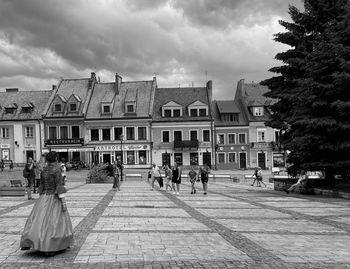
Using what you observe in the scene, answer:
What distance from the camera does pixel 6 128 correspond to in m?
56.2

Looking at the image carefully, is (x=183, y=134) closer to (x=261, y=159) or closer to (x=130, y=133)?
(x=130, y=133)

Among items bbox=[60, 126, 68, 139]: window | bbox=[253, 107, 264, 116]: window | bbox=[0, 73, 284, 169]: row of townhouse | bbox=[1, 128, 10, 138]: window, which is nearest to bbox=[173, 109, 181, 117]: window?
bbox=[0, 73, 284, 169]: row of townhouse

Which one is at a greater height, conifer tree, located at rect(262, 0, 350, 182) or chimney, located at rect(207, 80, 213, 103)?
chimney, located at rect(207, 80, 213, 103)

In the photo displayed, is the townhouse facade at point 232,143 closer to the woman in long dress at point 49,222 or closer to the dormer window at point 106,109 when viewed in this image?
the dormer window at point 106,109

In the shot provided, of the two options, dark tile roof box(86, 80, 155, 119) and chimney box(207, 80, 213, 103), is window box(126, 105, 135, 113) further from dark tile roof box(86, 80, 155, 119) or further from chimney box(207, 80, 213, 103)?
chimney box(207, 80, 213, 103)

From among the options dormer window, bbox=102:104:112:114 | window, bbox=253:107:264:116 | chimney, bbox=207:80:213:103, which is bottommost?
window, bbox=253:107:264:116

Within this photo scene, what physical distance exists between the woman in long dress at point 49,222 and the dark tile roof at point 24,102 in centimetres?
5099

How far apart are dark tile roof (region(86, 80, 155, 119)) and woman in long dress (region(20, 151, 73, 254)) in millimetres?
48234

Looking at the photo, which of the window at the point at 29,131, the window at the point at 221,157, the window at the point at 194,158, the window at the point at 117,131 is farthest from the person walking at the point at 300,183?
the window at the point at 29,131

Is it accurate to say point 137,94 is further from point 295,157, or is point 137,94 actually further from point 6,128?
point 295,157

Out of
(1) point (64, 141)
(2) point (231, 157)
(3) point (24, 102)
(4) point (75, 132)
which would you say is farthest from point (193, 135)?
(3) point (24, 102)

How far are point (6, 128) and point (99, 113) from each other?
12.4 meters

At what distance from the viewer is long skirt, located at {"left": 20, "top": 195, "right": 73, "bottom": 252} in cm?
→ 685

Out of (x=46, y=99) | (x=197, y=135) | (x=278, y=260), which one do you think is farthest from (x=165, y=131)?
(x=278, y=260)
